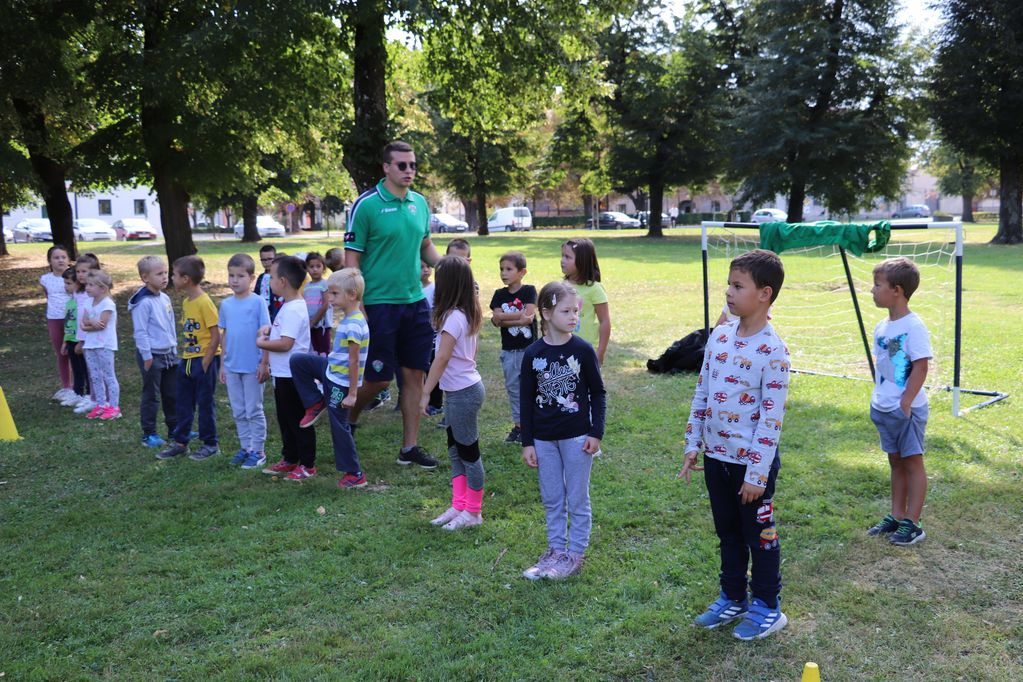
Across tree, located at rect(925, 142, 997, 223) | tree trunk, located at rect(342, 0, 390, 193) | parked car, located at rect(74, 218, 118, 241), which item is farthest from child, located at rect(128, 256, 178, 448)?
parked car, located at rect(74, 218, 118, 241)

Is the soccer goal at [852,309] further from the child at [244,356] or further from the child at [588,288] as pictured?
the child at [244,356]

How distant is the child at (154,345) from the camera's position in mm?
6984

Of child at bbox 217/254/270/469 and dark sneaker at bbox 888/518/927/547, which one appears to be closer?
dark sneaker at bbox 888/518/927/547

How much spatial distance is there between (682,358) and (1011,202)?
90.3ft

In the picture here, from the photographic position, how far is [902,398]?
4.66m

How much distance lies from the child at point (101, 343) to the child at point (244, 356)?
1.94 meters

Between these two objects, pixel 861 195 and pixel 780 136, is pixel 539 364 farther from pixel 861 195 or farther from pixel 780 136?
pixel 861 195

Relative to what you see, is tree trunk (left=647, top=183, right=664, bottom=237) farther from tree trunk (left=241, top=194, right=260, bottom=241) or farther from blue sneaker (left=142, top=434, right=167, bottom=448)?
blue sneaker (left=142, top=434, right=167, bottom=448)

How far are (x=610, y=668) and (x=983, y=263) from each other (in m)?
23.0

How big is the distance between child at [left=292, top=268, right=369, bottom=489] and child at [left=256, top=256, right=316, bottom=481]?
180mm

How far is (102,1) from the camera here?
45.4ft

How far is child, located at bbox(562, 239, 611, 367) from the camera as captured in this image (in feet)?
20.6

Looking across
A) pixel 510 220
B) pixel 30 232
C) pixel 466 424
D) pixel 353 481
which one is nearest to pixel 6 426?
pixel 353 481

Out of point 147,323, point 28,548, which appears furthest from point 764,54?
point 28,548
